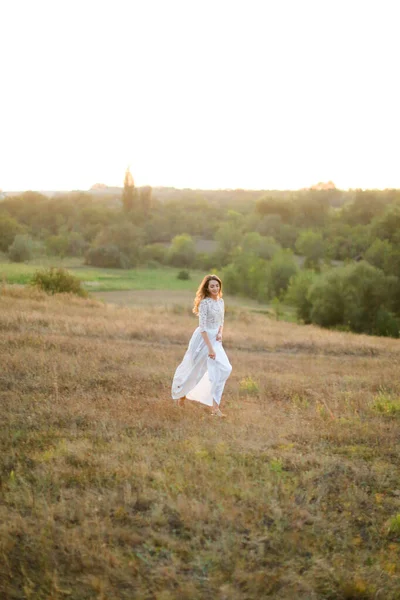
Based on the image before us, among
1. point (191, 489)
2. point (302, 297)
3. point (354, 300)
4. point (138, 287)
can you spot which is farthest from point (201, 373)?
point (138, 287)

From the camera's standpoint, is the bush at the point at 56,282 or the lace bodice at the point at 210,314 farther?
the bush at the point at 56,282

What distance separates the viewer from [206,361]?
949 cm

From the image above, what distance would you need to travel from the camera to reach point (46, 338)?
1484 cm

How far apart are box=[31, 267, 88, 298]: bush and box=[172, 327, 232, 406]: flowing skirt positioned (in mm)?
21066

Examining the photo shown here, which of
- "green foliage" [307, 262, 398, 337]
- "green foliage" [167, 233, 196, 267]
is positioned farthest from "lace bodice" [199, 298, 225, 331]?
"green foliage" [167, 233, 196, 267]

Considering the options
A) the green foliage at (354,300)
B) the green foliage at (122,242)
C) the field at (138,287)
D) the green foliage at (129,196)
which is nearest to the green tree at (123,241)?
the green foliage at (122,242)

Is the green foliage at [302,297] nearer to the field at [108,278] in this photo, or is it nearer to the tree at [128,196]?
the field at [108,278]

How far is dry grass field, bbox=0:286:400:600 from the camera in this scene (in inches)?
185

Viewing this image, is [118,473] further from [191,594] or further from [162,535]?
[191,594]

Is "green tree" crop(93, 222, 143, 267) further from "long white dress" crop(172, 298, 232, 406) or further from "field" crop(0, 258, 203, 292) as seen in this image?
"long white dress" crop(172, 298, 232, 406)

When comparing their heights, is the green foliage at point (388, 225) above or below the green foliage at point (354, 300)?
above

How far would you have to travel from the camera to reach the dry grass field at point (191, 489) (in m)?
4.69

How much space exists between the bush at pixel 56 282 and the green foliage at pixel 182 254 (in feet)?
162

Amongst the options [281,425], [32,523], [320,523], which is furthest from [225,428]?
[32,523]
